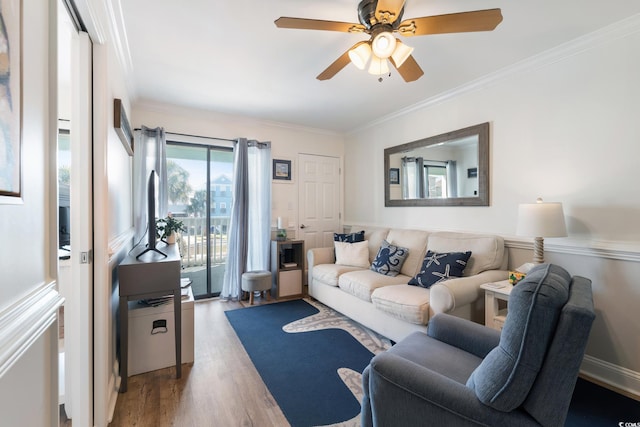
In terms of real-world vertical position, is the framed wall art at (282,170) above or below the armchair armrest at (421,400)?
above

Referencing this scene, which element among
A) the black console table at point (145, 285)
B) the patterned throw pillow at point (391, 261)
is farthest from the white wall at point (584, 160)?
the black console table at point (145, 285)

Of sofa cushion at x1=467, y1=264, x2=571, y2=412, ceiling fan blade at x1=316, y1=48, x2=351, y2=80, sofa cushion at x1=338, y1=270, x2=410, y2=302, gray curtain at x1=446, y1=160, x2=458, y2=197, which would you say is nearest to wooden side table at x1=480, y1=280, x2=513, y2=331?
sofa cushion at x1=338, y1=270, x2=410, y2=302

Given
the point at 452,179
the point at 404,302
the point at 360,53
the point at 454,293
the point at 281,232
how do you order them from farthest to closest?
the point at 281,232, the point at 452,179, the point at 404,302, the point at 454,293, the point at 360,53

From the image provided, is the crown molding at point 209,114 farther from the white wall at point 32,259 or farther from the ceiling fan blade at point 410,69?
the white wall at point 32,259

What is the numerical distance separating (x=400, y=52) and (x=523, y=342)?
5.63 feet

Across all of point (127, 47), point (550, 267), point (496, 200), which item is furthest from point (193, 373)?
point (496, 200)

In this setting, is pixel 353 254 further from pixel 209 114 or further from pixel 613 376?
pixel 209 114

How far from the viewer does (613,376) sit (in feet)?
6.70

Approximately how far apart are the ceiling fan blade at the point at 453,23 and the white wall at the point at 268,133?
2857mm

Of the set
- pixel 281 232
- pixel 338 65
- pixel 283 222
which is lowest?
pixel 281 232

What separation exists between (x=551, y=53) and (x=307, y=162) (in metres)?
3.15

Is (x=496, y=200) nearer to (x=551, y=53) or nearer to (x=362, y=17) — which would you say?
(x=551, y=53)

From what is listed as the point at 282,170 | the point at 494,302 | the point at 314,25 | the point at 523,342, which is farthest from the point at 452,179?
the point at 523,342

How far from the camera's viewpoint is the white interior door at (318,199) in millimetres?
4566
